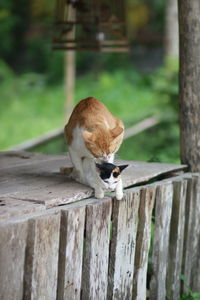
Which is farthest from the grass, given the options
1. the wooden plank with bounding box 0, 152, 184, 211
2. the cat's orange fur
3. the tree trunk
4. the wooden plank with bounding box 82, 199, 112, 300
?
the wooden plank with bounding box 82, 199, 112, 300

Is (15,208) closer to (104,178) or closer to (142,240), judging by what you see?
(104,178)

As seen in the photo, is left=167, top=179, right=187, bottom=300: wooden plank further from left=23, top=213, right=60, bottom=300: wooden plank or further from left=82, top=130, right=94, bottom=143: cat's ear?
left=23, top=213, right=60, bottom=300: wooden plank

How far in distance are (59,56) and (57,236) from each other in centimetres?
1700

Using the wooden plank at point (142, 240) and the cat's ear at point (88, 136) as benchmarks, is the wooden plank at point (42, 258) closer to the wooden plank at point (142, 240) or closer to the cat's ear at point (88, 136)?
the cat's ear at point (88, 136)

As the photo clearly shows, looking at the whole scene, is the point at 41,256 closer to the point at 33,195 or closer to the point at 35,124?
the point at 33,195

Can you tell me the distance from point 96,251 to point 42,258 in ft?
1.81

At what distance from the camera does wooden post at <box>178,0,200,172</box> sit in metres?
5.00

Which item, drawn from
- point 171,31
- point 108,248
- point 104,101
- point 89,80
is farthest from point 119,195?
point 89,80

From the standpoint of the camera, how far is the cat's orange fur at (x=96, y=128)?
13.0 feet

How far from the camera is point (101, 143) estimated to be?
395cm

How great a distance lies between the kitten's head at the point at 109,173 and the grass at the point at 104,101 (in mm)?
5016

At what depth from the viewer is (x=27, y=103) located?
16.7 meters

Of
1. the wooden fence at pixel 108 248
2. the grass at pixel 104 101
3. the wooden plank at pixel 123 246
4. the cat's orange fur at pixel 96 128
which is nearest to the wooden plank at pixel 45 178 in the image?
the wooden fence at pixel 108 248

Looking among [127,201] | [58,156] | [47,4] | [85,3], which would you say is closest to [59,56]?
[47,4]
